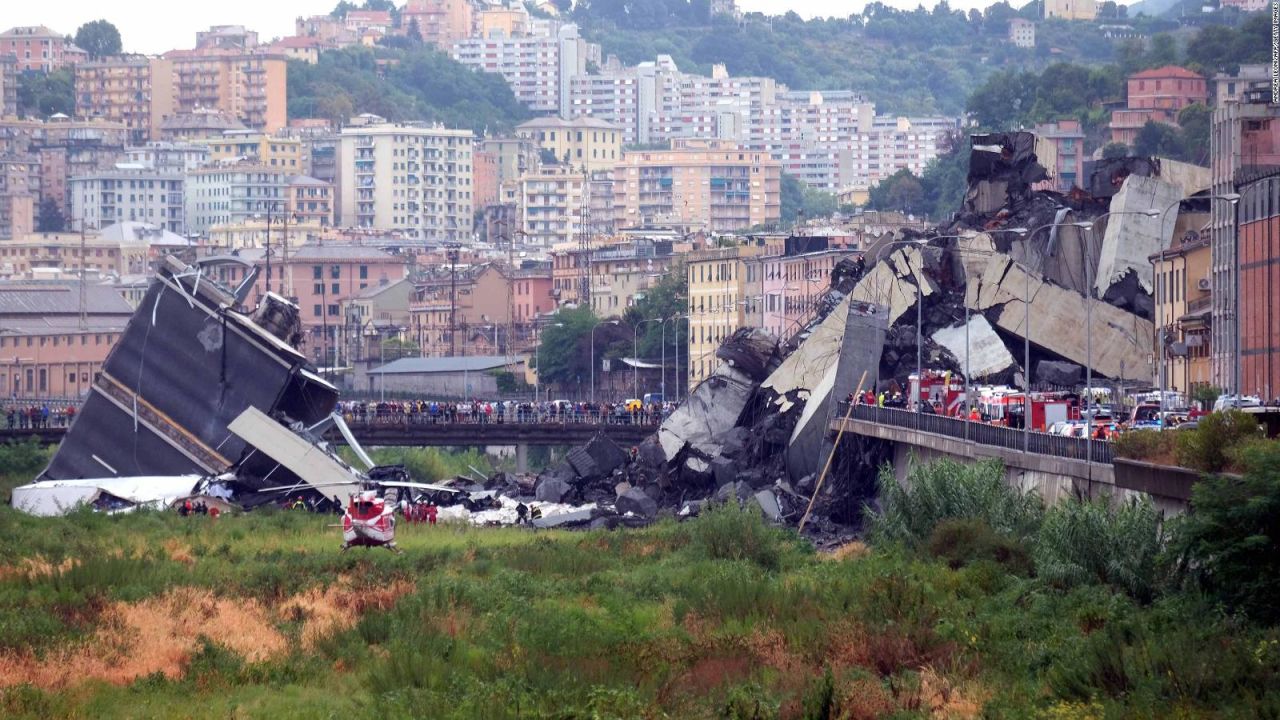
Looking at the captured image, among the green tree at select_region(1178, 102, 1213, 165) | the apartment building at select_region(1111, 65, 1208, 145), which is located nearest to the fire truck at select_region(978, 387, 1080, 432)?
the green tree at select_region(1178, 102, 1213, 165)

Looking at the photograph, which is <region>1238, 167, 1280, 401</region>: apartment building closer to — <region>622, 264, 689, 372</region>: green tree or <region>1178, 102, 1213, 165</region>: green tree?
<region>622, 264, 689, 372</region>: green tree

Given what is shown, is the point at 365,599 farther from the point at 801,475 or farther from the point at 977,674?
the point at 801,475

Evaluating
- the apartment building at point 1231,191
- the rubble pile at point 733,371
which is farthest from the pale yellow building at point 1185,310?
the apartment building at point 1231,191

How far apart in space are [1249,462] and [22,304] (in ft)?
421

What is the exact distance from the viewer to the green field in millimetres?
38344

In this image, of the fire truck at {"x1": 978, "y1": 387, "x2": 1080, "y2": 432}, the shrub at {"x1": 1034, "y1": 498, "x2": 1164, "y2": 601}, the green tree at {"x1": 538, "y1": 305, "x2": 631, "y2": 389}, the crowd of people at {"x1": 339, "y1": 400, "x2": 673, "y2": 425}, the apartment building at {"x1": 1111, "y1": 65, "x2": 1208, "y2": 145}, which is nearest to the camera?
the shrub at {"x1": 1034, "y1": 498, "x2": 1164, "y2": 601}

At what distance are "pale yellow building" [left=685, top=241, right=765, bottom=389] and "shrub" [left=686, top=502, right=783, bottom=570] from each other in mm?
75715

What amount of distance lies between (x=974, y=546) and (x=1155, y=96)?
12904 cm

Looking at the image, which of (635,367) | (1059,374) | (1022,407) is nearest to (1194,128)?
(635,367)

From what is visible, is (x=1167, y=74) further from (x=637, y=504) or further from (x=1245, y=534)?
(x=1245, y=534)

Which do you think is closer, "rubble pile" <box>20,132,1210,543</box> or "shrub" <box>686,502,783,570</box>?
"shrub" <box>686,502,783,570</box>

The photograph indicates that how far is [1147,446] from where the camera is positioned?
161 ft

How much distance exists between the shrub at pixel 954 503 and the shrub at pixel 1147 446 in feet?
15.6

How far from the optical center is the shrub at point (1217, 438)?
44.4 m
